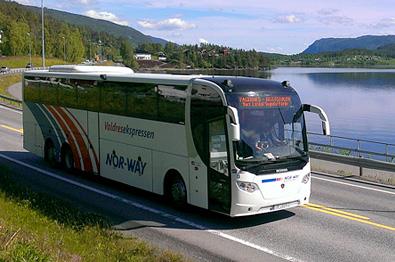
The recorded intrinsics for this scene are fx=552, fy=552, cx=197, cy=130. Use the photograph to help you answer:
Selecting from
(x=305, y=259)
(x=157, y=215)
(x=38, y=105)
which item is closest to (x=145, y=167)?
(x=157, y=215)

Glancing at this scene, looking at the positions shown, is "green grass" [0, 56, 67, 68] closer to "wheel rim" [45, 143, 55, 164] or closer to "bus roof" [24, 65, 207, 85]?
"wheel rim" [45, 143, 55, 164]

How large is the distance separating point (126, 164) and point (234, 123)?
14.9ft

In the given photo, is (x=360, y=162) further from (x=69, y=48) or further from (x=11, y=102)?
(x=69, y=48)

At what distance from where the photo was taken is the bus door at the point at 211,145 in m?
10.6

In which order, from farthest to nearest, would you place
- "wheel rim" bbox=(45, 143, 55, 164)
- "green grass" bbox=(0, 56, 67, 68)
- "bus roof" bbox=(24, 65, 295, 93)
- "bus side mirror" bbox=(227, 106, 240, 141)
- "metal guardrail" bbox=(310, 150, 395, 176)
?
"green grass" bbox=(0, 56, 67, 68) → "wheel rim" bbox=(45, 143, 55, 164) → "metal guardrail" bbox=(310, 150, 395, 176) → "bus roof" bbox=(24, 65, 295, 93) → "bus side mirror" bbox=(227, 106, 240, 141)

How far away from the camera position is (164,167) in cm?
1234

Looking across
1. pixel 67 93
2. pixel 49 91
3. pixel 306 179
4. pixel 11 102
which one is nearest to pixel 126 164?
pixel 67 93

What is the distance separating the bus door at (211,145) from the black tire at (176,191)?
0.43 metres

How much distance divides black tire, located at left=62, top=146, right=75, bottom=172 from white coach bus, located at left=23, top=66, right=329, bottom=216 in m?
1.20

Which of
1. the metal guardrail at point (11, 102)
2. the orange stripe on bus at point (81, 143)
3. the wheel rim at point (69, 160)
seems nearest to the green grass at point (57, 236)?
the orange stripe on bus at point (81, 143)

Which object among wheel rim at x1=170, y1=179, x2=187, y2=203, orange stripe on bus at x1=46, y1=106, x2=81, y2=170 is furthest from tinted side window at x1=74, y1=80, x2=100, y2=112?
wheel rim at x1=170, y1=179, x2=187, y2=203

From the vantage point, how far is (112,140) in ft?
46.9

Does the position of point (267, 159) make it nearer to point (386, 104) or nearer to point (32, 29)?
point (386, 104)

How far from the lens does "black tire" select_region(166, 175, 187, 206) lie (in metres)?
11.9
